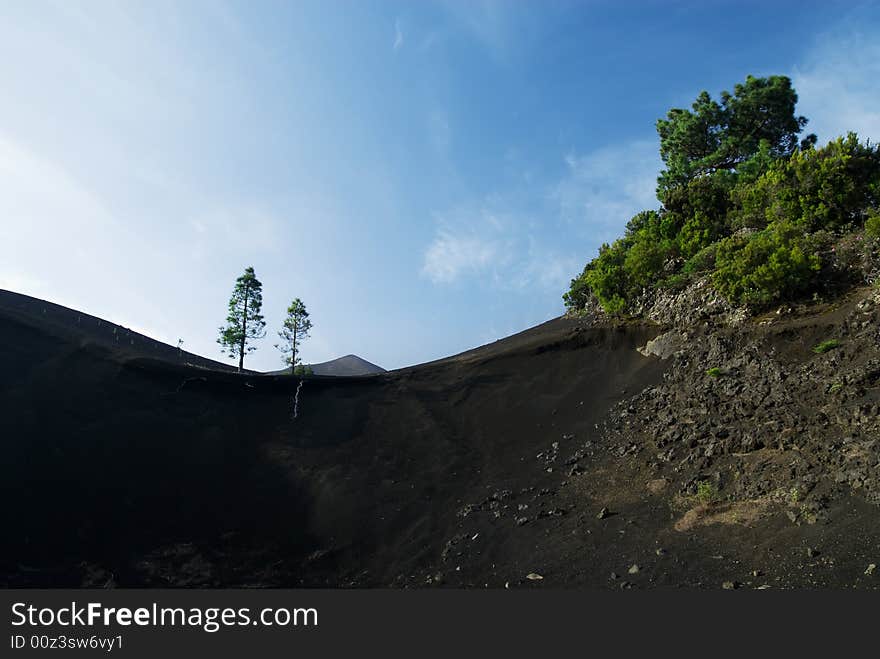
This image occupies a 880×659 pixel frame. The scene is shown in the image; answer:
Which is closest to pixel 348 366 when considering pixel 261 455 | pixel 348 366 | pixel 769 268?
pixel 348 366

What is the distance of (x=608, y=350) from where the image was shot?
82.0 feet

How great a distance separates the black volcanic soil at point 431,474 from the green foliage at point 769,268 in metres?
1.73

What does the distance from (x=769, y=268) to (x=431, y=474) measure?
15033 millimetres

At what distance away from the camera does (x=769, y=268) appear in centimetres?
2005

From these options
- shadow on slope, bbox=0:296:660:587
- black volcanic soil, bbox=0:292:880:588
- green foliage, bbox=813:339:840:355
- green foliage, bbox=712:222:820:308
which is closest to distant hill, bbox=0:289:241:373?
black volcanic soil, bbox=0:292:880:588

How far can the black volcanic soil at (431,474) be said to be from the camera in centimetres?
1209

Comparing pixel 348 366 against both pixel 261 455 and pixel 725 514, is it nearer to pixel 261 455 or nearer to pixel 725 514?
pixel 261 455

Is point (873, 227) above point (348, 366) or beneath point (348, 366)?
beneath

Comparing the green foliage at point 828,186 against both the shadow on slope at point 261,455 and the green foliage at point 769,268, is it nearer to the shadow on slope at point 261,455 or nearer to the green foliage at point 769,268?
the green foliage at point 769,268

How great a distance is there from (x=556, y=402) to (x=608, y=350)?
170 inches

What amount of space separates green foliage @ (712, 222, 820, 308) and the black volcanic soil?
68.3 inches

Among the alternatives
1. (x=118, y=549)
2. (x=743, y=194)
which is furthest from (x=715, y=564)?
(x=743, y=194)

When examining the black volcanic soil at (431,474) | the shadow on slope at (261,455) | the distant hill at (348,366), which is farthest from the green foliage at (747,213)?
the distant hill at (348,366)

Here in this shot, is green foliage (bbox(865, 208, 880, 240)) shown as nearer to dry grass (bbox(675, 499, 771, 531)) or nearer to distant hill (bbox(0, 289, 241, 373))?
dry grass (bbox(675, 499, 771, 531))
